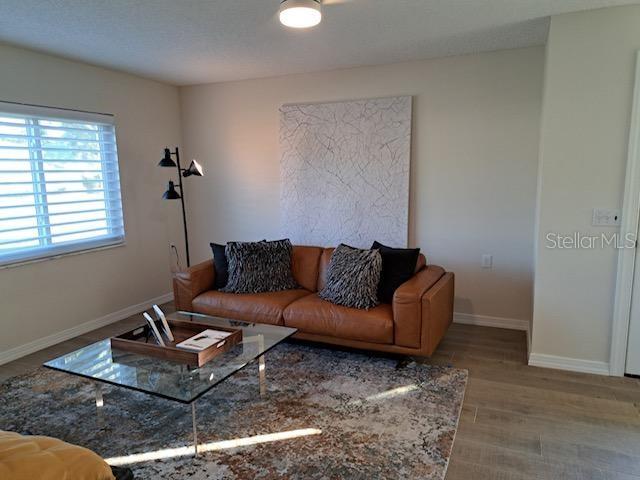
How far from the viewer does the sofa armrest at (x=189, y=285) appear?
3.64 meters

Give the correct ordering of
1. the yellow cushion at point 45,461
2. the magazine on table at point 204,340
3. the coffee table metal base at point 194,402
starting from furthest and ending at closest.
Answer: the magazine on table at point 204,340
the coffee table metal base at point 194,402
the yellow cushion at point 45,461

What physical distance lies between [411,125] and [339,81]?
33.8 inches

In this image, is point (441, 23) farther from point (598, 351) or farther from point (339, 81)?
point (598, 351)

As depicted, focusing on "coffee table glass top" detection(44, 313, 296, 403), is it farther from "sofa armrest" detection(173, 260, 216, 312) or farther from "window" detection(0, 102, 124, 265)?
"window" detection(0, 102, 124, 265)

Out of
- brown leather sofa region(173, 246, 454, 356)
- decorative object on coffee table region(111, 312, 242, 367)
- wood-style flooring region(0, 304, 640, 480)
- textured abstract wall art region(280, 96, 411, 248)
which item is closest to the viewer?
wood-style flooring region(0, 304, 640, 480)

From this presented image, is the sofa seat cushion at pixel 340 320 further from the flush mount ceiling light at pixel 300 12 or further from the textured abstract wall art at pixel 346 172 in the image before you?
the flush mount ceiling light at pixel 300 12

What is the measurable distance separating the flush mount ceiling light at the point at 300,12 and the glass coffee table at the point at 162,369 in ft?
6.36

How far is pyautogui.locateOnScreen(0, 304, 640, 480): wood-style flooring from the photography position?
2.04 meters

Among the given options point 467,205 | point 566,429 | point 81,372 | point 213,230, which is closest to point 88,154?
point 213,230

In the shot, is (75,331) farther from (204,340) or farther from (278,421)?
(278,421)

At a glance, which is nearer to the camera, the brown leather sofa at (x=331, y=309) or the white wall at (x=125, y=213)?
the brown leather sofa at (x=331, y=309)

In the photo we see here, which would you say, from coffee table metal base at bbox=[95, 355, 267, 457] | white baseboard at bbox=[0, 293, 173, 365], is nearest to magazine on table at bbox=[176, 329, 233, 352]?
coffee table metal base at bbox=[95, 355, 267, 457]

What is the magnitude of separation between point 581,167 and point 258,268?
98.7 inches

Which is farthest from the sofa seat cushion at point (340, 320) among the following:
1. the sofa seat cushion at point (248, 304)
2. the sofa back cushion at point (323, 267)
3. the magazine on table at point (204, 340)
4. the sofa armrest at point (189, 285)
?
the sofa armrest at point (189, 285)
